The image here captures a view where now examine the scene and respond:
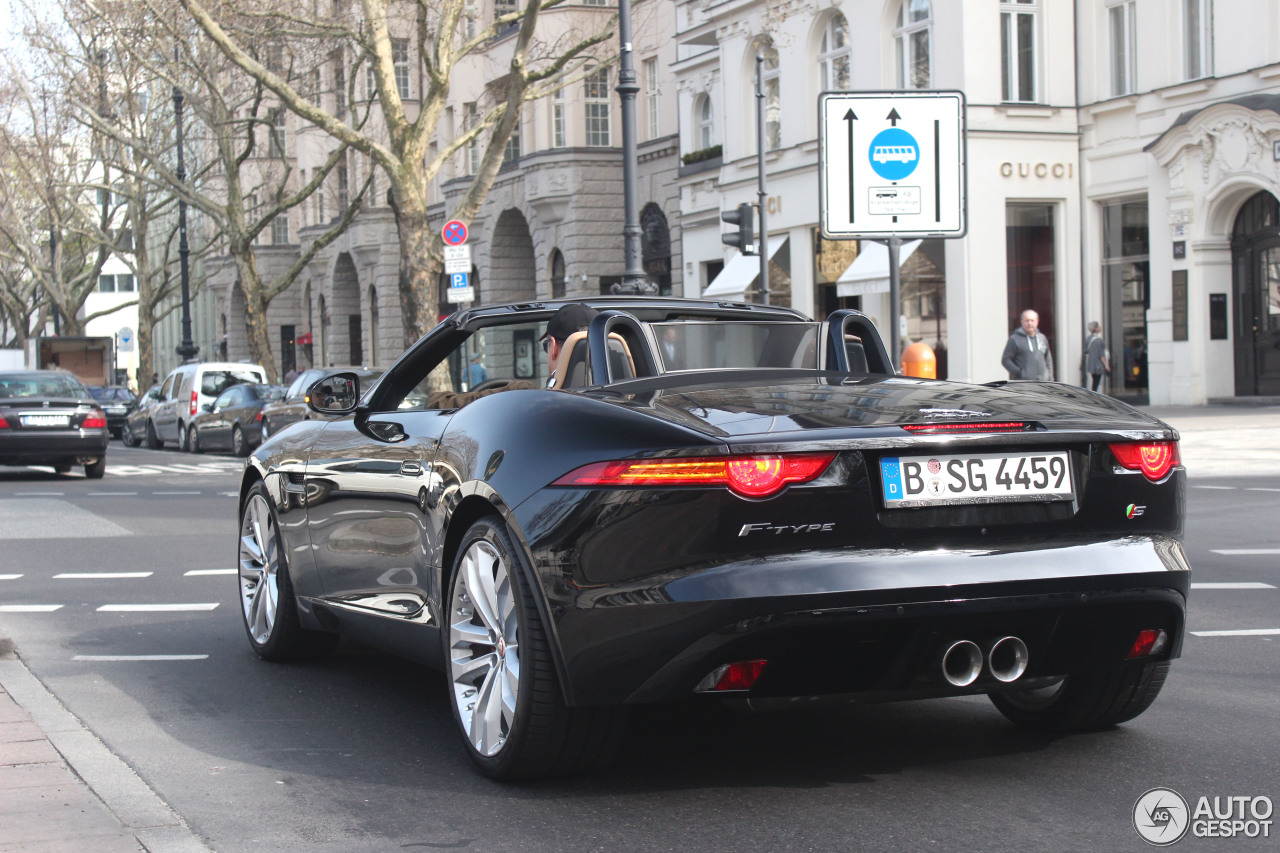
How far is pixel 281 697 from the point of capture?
20.4 ft

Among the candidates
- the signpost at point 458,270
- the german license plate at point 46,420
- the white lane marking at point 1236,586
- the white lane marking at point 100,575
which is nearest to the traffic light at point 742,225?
the signpost at point 458,270

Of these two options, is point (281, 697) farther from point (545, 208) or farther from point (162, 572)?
point (545, 208)

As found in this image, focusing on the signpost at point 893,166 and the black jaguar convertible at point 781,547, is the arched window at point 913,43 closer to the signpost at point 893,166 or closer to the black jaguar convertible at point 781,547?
the signpost at point 893,166

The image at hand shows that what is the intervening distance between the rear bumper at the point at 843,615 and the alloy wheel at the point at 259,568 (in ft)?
9.35

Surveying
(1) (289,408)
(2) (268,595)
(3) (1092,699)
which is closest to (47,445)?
(1) (289,408)

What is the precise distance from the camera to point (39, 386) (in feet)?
74.2

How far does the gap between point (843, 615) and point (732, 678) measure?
0.34 metres

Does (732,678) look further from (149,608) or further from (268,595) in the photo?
(149,608)

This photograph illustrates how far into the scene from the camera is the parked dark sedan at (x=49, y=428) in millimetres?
21500

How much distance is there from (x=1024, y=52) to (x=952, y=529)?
26929mm

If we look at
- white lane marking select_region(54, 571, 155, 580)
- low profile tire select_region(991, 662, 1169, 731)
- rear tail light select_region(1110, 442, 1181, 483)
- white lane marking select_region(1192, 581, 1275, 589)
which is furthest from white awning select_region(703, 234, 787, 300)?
rear tail light select_region(1110, 442, 1181, 483)

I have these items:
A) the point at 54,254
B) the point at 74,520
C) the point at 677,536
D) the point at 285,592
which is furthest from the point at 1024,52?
the point at 54,254

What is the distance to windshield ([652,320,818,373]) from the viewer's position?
17.2ft

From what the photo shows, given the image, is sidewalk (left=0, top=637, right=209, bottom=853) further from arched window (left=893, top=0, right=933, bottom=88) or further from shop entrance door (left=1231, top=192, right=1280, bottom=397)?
arched window (left=893, top=0, right=933, bottom=88)
